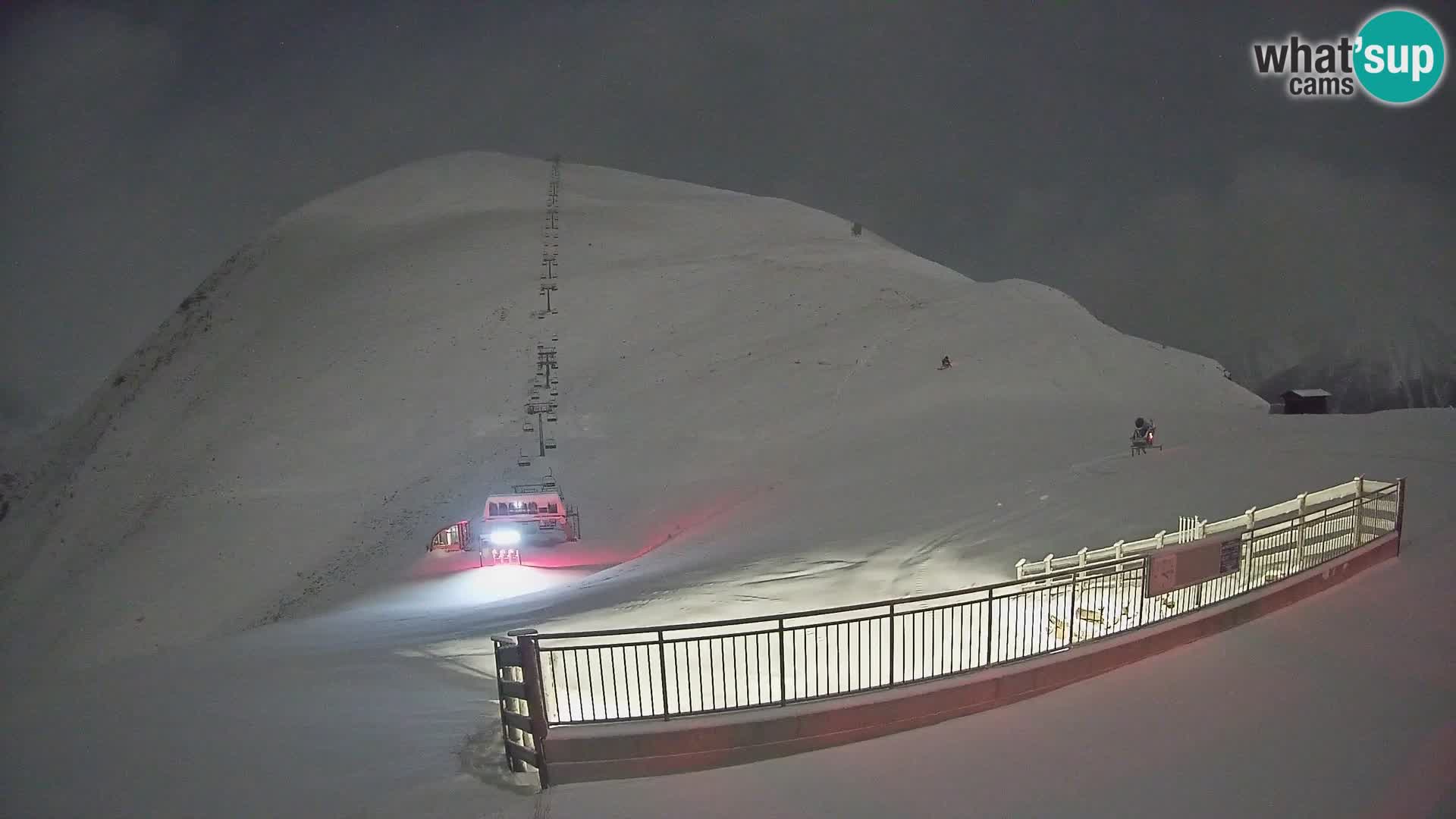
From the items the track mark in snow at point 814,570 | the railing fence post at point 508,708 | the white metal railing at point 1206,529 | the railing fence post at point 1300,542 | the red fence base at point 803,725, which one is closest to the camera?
the red fence base at point 803,725

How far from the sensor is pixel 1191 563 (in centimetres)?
1024

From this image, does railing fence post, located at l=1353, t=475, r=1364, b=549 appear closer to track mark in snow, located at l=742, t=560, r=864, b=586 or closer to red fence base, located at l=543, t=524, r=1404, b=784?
red fence base, located at l=543, t=524, r=1404, b=784

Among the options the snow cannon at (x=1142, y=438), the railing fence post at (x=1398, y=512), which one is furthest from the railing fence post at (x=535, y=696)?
the snow cannon at (x=1142, y=438)

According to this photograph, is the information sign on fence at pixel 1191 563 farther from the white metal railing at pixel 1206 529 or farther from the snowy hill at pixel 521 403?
the snowy hill at pixel 521 403

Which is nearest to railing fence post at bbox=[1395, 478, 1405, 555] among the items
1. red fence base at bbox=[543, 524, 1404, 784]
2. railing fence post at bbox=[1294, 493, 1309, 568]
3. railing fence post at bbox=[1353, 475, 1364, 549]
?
railing fence post at bbox=[1353, 475, 1364, 549]

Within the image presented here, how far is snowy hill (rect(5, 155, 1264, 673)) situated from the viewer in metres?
27.0

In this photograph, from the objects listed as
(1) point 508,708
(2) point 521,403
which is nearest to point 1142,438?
(1) point 508,708

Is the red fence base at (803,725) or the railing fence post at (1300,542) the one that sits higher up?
the railing fence post at (1300,542)

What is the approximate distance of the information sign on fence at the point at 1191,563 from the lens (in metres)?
9.98

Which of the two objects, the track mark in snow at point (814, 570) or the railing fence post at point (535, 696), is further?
the track mark in snow at point (814, 570)

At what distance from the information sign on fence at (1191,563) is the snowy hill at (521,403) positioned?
10.1 m

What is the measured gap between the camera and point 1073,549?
16516 mm

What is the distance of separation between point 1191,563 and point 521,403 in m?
30.2

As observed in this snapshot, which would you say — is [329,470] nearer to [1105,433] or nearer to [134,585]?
[134,585]
